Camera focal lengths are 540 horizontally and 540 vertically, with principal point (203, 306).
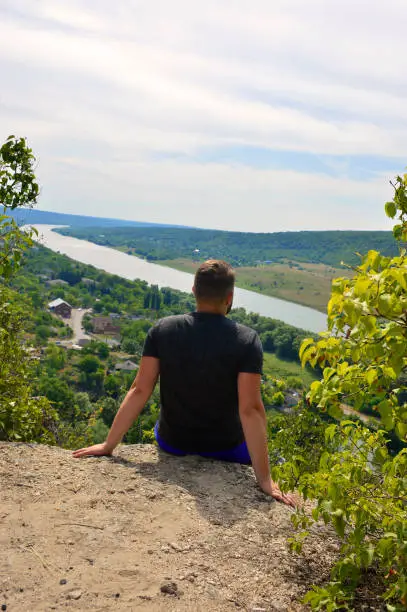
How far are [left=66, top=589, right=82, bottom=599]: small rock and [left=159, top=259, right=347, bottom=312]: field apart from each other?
107658mm

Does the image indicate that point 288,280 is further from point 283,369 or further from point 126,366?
point 126,366

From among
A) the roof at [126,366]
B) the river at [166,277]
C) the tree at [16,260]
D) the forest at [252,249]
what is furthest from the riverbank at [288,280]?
the tree at [16,260]

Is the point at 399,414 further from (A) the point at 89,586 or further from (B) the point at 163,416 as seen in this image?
(B) the point at 163,416

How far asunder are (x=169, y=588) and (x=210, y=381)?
1.26m

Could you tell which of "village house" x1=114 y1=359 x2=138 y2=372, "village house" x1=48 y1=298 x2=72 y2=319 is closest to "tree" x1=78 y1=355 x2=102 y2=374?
"village house" x1=114 y1=359 x2=138 y2=372

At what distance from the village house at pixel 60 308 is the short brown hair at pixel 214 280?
3565 inches

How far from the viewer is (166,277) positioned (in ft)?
432

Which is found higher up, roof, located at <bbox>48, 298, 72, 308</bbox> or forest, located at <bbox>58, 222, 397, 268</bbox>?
forest, located at <bbox>58, 222, 397, 268</bbox>

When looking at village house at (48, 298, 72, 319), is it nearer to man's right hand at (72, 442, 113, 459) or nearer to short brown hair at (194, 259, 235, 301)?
man's right hand at (72, 442, 113, 459)

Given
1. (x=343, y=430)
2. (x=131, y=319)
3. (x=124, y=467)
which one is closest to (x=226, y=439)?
(x=124, y=467)

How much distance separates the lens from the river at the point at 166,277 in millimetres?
Answer: 96756

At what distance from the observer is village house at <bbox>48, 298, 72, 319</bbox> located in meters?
91.0

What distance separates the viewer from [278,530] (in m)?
2.96

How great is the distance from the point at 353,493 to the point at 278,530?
813 millimetres
